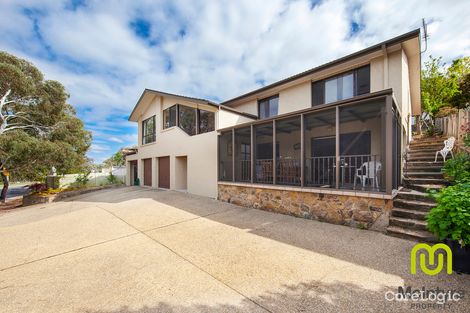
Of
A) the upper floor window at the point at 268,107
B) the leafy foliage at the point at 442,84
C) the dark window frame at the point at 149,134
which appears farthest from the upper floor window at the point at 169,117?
the leafy foliage at the point at 442,84

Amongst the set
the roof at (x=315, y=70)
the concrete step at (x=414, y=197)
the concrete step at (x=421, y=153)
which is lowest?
the concrete step at (x=414, y=197)

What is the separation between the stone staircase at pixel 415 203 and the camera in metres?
4.32

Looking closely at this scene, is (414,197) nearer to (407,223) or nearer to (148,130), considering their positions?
(407,223)

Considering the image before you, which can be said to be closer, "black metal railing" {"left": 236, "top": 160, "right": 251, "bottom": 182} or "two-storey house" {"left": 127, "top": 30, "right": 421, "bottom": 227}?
"two-storey house" {"left": 127, "top": 30, "right": 421, "bottom": 227}

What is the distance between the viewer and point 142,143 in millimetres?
17062

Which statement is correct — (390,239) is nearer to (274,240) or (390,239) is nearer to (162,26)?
(274,240)

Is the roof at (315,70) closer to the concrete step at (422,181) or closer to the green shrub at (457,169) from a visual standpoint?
the green shrub at (457,169)

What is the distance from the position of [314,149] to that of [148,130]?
13073mm

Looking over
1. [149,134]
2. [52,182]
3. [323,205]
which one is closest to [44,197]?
[52,182]

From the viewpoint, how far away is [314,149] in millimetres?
9898

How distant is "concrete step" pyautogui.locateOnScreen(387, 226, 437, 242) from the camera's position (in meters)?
4.04

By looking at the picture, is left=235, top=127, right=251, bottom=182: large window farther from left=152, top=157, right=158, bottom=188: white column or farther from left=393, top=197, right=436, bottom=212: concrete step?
left=152, top=157, right=158, bottom=188: white column

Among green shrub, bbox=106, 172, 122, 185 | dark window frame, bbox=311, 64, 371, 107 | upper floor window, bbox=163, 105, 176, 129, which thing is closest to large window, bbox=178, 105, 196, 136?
upper floor window, bbox=163, 105, 176, 129

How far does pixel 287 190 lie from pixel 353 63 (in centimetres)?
577
